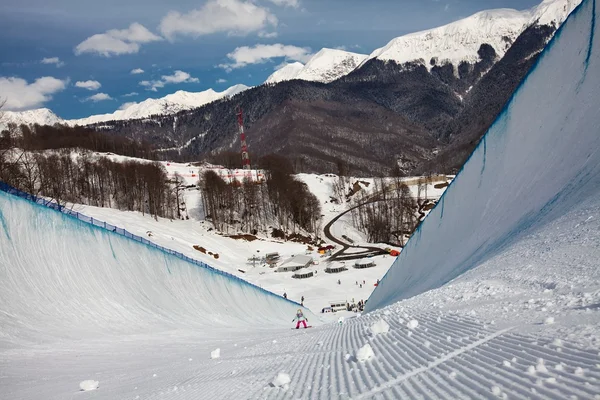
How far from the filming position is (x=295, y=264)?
4328 cm

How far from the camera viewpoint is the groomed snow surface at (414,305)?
3445 millimetres

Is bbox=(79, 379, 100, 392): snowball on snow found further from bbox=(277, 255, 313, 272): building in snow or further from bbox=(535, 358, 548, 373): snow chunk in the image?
bbox=(277, 255, 313, 272): building in snow

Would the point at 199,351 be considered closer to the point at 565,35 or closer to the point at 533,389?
the point at 533,389

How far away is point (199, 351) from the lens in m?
9.14

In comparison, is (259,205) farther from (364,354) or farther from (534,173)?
(364,354)

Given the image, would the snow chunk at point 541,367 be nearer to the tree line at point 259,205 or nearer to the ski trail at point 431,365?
the ski trail at point 431,365

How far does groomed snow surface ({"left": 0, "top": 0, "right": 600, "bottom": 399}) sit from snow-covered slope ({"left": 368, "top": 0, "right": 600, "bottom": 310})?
55 mm

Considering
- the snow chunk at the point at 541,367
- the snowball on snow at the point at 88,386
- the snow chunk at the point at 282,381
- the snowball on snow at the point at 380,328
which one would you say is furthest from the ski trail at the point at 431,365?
the snowball on snow at the point at 88,386

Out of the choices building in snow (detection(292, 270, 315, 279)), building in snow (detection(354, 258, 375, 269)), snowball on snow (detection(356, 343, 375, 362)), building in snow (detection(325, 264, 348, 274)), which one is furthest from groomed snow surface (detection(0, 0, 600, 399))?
building in snow (detection(354, 258, 375, 269))

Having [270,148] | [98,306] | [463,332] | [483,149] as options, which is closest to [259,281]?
[98,306]

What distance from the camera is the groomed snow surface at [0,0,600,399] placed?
3.45 metres

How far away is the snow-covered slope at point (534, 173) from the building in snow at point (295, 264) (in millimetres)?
27112

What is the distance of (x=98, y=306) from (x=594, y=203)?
14.4 meters

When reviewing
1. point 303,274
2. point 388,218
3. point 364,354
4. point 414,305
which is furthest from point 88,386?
point 388,218
